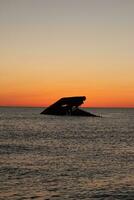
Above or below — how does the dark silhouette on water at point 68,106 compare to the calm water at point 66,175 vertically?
above

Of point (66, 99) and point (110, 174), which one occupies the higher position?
point (66, 99)

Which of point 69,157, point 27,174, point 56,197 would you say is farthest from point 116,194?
point 69,157

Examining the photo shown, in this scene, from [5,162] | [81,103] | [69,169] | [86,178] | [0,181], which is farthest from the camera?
[81,103]

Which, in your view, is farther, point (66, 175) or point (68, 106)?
point (68, 106)

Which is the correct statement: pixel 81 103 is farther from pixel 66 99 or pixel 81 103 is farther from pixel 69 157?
pixel 69 157

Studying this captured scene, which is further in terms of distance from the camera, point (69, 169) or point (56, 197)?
point (69, 169)

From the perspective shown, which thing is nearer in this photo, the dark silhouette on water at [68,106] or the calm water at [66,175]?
the calm water at [66,175]

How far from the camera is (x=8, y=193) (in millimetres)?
22438

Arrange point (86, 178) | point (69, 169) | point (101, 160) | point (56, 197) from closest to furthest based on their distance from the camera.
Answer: point (56, 197) → point (86, 178) → point (69, 169) → point (101, 160)

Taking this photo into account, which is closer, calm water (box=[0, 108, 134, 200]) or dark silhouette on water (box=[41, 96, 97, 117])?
calm water (box=[0, 108, 134, 200])

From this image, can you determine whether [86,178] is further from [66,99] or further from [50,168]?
[66,99]

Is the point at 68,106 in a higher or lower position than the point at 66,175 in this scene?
higher

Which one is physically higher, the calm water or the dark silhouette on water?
the dark silhouette on water

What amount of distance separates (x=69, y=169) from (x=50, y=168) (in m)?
1.40
